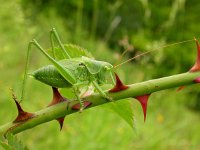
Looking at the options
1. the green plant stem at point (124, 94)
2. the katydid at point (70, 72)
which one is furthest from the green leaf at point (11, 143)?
the katydid at point (70, 72)

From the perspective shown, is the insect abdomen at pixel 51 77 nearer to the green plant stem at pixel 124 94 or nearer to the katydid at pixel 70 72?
the katydid at pixel 70 72

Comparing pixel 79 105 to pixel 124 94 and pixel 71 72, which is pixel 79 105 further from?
pixel 71 72

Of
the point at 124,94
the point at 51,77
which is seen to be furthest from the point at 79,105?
the point at 51,77

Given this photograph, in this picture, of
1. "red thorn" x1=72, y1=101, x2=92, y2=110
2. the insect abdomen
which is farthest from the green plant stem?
the insect abdomen

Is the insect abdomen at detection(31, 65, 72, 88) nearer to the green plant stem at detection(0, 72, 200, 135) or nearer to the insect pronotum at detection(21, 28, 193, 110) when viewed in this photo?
the insect pronotum at detection(21, 28, 193, 110)

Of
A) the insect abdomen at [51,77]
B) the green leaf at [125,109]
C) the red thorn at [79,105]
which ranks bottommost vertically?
the green leaf at [125,109]

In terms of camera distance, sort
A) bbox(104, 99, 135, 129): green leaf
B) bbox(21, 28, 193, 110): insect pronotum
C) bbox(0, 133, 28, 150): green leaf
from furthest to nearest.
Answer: bbox(21, 28, 193, 110): insect pronotum
bbox(104, 99, 135, 129): green leaf
bbox(0, 133, 28, 150): green leaf

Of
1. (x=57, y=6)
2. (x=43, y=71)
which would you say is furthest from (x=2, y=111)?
(x=57, y=6)
